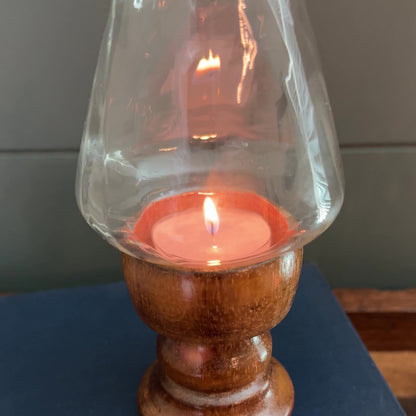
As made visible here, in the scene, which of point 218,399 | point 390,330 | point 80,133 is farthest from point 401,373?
point 80,133

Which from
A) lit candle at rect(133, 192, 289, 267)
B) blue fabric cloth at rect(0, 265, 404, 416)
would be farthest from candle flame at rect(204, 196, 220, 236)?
blue fabric cloth at rect(0, 265, 404, 416)

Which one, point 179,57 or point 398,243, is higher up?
point 179,57

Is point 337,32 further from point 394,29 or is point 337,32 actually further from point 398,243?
point 398,243

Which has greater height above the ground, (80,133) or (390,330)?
(80,133)

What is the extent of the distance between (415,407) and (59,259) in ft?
1.01

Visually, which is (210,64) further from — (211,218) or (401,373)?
(401,373)

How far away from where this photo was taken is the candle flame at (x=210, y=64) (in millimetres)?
262

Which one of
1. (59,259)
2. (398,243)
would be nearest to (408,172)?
(398,243)

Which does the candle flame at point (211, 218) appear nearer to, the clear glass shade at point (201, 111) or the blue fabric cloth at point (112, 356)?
the clear glass shade at point (201, 111)

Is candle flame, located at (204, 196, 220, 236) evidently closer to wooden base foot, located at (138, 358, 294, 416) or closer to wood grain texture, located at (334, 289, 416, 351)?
wooden base foot, located at (138, 358, 294, 416)

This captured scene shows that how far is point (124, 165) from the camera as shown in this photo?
293 mm

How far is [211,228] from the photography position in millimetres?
258

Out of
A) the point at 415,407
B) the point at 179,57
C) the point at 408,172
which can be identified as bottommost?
the point at 415,407

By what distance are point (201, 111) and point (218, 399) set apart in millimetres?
160
